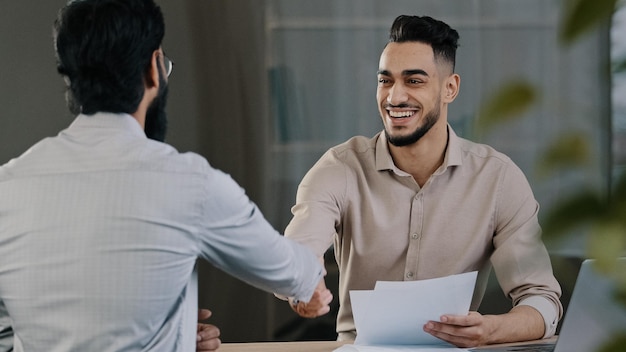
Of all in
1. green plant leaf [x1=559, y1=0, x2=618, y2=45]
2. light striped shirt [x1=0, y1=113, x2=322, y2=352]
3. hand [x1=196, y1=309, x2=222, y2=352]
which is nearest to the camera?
green plant leaf [x1=559, y1=0, x2=618, y2=45]

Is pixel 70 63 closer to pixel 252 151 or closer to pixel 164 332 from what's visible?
pixel 164 332

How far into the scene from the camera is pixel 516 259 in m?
1.96

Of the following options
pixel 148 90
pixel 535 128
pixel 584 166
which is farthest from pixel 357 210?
pixel 584 166

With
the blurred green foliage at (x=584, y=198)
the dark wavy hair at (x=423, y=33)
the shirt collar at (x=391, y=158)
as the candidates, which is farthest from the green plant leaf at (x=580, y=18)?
the dark wavy hair at (x=423, y=33)

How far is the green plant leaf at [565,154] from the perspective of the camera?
0.98ft

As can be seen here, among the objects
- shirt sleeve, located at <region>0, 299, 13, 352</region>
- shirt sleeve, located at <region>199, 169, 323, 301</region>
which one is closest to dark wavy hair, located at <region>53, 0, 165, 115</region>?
shirt sleeve, located at <region>199, 169, 323, 301</region>

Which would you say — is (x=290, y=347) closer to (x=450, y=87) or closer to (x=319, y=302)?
(x=319, y=302)

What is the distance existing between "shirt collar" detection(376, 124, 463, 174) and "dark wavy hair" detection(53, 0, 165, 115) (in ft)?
3.27

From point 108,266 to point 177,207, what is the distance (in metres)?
0.12

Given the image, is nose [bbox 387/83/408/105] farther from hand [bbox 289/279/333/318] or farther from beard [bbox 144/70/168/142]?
beard [bbox 144/70/168/142]

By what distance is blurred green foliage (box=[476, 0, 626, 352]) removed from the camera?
0.29m

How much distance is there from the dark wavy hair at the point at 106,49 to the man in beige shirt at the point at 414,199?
2.78 feet

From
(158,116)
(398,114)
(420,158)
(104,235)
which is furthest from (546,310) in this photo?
(104,235)

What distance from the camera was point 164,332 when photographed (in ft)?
4.13
